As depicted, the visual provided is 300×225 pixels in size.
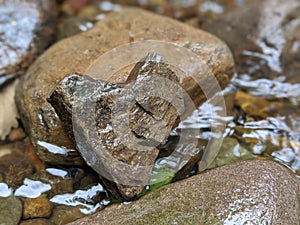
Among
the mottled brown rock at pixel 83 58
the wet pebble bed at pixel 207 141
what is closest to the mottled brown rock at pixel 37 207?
the wet pebble bed at pixel 207 141

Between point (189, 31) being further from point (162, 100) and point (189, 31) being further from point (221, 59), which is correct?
point (162, 100)

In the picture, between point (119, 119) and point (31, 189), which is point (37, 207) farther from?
point (119, 119)

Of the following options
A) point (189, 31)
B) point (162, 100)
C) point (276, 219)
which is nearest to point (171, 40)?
point (189, 31)

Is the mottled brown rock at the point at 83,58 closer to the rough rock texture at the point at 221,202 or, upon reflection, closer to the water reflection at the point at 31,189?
the water reflection at the point at 31,189

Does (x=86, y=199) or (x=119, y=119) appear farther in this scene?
(x=86, y=199)

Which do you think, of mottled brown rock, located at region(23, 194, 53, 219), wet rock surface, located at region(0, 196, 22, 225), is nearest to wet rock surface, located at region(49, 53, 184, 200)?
A: mottled brown rock, located at region(23, 194, 53, 219)

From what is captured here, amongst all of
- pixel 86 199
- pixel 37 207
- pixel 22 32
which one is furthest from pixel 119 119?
pixel 22 32
